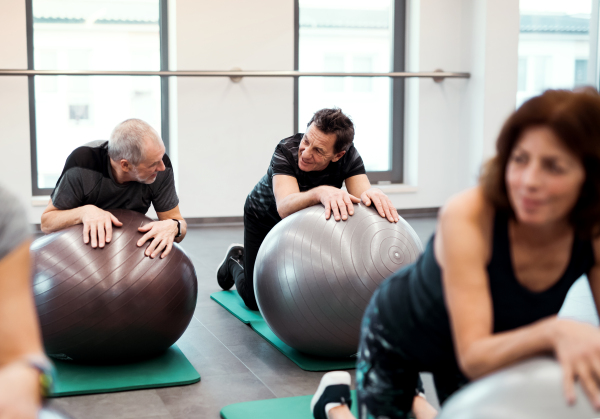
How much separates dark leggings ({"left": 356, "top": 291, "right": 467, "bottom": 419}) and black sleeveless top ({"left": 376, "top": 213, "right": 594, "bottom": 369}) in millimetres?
33

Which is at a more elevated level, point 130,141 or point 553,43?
point 553,43

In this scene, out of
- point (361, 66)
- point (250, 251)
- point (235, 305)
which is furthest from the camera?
point (361, 66)

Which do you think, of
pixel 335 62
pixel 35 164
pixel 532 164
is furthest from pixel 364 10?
pixel 532 164

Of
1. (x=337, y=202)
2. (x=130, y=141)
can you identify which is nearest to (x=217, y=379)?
(x=337, y=202)

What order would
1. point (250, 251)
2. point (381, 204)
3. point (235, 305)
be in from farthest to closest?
point (235, 305) < point (250, 251) < point (381, 204)

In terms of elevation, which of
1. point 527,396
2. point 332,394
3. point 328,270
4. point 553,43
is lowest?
point 332,394

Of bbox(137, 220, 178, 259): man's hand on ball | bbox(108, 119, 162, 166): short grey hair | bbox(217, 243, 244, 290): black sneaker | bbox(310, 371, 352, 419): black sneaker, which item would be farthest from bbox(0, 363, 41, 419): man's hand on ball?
bbox(217, 243, 244, 290): black sneaker

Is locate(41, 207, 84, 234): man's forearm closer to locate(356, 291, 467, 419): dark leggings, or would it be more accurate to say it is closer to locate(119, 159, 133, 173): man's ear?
locate(119, 159, 133, 173): man's ear

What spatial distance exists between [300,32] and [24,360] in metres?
5.28

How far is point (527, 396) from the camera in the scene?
2.89ft

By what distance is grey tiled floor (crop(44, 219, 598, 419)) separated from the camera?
1958 millimetres

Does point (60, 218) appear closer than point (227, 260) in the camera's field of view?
Yes

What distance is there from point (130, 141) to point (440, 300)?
4.89 ft

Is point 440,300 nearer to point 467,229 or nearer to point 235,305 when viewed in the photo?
point 467,229
